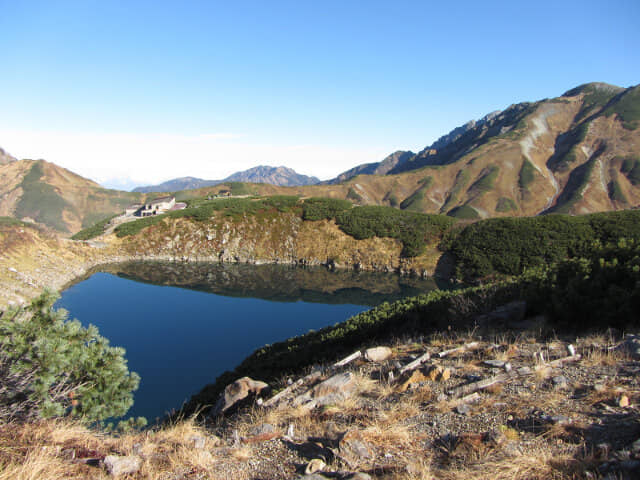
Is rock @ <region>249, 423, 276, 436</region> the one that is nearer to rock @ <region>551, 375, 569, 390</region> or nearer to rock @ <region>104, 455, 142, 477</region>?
rock @ <region>104, 455, 142, 477</region>

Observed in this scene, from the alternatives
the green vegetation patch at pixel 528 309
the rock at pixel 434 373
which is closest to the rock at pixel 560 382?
the rock at pixel 434 373

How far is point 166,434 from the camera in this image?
6.43 metres

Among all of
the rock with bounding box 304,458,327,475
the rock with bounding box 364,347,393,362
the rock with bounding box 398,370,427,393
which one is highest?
the rock with bounding box 304,458,327,475

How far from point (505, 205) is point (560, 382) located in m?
133

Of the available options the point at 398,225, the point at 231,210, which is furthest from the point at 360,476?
the point at 231,210

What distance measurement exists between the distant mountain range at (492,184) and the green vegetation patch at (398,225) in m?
65.2

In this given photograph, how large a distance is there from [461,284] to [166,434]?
4187cm

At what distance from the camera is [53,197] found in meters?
126

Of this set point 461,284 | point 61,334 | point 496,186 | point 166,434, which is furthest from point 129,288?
point 496,186

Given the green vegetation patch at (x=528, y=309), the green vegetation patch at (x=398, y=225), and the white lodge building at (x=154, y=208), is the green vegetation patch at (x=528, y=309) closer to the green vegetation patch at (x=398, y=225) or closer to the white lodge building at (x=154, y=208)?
the green vegetation patch at (x=398, y=225)

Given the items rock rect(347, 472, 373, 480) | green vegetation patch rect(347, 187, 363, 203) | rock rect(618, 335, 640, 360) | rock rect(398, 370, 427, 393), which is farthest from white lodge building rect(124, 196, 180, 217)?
rock rect(618, 335, 640, 360)

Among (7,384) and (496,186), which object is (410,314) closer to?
(7,384)

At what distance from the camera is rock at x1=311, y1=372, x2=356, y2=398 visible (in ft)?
24.9

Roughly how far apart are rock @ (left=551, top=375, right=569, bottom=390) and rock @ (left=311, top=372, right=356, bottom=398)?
3991 mm
